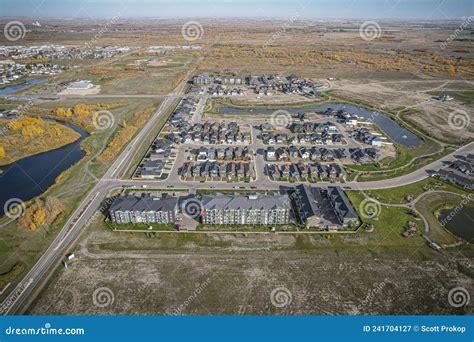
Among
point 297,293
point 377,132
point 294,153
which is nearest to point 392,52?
point 377,132

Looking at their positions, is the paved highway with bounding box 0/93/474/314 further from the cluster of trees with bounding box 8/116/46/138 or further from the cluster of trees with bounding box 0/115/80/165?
the cluster of trees with bounding box 8/116/46/138

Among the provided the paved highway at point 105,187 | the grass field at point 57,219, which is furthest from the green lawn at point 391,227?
the grass field at point 57,219

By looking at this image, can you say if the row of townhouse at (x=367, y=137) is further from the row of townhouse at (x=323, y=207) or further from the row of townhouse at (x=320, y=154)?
the row of townhouse at (x=323, y=207)

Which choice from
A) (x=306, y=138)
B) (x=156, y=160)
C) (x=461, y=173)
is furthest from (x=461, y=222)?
(x=156, y=160)

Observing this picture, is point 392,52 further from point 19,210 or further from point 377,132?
point 19,210

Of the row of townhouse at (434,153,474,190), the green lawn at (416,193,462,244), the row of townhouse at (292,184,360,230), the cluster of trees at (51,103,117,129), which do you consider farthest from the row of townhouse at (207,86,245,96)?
the green lawn at (416,193,462,244)
